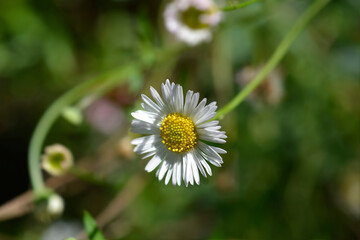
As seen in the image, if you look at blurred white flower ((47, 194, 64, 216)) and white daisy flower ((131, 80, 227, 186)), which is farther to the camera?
blurred white flower ((47, 194, 64, 216))

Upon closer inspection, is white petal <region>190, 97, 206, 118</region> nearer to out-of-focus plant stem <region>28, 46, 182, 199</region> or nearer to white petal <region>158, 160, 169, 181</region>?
white petal <region>158, 160, 169, 181</region>

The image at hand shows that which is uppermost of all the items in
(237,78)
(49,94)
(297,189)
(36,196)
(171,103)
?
(49,94)

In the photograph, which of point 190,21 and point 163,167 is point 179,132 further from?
point 190,21

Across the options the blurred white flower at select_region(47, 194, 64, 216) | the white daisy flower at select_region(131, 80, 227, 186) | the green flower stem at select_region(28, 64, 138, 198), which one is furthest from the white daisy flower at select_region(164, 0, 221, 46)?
the blurred white flower at select_region(47, 194, 64, 216)

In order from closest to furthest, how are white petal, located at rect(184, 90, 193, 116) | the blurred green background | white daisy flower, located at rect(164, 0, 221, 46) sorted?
white petal, located at rect(184, 90, 193, 116) < white daisy flower, located at rect(164, 0, 221, 46) < the blurred green background

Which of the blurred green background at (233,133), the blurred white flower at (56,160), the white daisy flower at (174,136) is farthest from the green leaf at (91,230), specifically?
the blurred green background at (233,133)

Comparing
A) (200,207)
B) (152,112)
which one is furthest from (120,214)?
(152,112)

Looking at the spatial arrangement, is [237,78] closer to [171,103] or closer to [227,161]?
[227,161]

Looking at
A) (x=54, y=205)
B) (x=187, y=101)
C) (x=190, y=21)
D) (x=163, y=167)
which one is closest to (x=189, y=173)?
(x=163, y=167)
